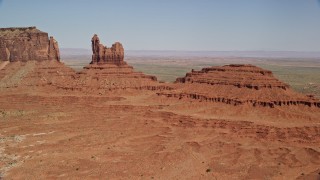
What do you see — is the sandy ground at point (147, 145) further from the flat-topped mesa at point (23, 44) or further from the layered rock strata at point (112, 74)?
the flat-topped mesa at point (23, 44)

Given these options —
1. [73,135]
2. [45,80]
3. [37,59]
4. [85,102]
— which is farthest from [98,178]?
[37,59]

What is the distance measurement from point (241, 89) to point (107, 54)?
4378 centimetres

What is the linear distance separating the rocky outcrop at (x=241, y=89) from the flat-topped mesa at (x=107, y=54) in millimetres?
25039

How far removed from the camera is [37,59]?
10744 cm

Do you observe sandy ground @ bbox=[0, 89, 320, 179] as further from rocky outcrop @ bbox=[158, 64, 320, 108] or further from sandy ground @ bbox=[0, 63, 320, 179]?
rocky outcrop @ bbox=[158, 64, 320, 108]

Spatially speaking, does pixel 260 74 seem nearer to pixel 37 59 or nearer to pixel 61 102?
pixel 61 102

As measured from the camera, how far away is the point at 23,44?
4173 inches

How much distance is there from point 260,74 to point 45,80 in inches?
2148

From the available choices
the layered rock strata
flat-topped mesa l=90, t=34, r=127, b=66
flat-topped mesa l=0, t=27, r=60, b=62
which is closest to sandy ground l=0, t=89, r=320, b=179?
the layered rock strata

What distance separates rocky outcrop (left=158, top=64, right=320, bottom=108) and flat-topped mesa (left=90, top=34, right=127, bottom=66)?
2504 centimetres

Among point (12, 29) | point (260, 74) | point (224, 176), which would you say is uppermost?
point (12, 29)

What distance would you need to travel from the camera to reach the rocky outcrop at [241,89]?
69625 mm

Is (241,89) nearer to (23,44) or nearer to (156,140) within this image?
(156,140)

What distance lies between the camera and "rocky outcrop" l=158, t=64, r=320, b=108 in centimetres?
6962
